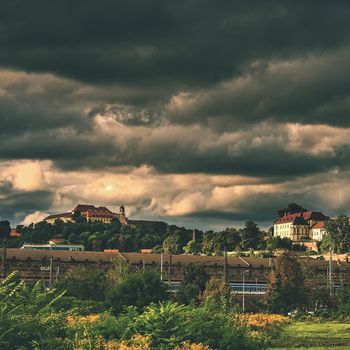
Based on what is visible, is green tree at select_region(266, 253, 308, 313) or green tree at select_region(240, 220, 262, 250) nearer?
green tree at select_region(266, 253, 308, 313)

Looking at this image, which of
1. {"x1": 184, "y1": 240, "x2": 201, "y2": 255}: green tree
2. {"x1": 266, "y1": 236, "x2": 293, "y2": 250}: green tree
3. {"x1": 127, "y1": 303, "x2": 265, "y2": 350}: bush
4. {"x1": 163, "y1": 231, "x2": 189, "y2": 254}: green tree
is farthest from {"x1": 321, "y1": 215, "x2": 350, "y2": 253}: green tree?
{"x1": 127, "y1": 303, "x2": 265, "y2": 350}: bush

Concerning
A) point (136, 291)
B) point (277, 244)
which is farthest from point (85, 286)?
point (277, 244)

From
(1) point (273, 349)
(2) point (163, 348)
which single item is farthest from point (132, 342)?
(1) point (273, 349)

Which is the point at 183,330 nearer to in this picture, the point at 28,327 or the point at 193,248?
the point at 28,327

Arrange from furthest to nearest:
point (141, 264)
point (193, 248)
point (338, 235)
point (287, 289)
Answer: point (193, 248)
point (338, 235)
point (141, 264)
point (287, 289)

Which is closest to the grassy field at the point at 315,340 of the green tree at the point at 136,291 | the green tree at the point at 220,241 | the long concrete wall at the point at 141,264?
the green tree at the point at 136,291

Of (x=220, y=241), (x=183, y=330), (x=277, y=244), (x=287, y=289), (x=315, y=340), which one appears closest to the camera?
(x=183, y=330)

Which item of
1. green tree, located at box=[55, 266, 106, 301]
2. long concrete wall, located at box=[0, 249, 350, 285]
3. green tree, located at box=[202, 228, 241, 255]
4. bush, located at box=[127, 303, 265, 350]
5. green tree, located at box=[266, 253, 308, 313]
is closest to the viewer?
bush, located at box=[127, 303, 265, 350]

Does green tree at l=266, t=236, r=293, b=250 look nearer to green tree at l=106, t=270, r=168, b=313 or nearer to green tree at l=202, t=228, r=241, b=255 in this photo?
green tree at l=202, t=228, r=241, b=255

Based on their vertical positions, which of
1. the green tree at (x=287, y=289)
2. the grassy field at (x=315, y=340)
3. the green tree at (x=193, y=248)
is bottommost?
the grassy field at (x=315, y=340)

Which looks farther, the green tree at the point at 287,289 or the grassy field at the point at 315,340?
the green tree at the point at 287,289

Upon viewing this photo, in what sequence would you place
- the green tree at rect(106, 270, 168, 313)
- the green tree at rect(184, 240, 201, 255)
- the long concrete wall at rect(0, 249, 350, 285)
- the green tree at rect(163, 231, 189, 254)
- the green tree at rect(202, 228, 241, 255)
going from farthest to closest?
the green tree at rect(163, 231, 189, 254) < the green tree at rect(184, 240, 201, 255) < the green tree at rect(202, 228, 241, 255) < the long concrete wall at rect(0, 249, 350, 285) < the green tree at rect(106, 270, 168, 313)

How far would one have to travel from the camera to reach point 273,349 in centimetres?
2830

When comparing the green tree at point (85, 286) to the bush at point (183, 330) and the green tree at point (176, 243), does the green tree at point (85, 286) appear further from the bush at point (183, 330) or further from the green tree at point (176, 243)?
the green tree at point (176, 243)
